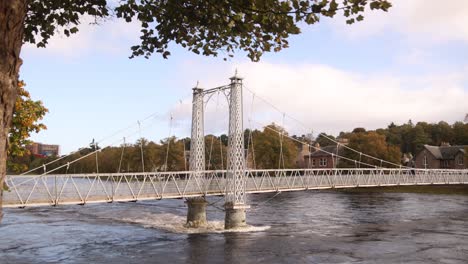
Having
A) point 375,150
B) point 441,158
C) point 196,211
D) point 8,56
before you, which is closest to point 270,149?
point 375,150

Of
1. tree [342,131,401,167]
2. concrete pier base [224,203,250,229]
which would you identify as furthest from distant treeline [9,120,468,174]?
concrete pier base [224,203,250,229]

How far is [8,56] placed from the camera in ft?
15.6

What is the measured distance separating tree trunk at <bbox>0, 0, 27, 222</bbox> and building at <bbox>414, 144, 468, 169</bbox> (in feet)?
331

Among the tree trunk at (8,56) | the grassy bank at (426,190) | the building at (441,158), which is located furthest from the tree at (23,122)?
the building at (441,158)

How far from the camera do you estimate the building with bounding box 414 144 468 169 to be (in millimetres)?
96562

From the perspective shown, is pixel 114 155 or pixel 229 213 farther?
pixel 114 155

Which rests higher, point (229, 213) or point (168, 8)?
point (168, 8)

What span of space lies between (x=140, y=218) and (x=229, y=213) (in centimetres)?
1190

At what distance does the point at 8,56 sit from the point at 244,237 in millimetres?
27010

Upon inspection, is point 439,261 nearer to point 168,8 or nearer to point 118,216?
point 168,8

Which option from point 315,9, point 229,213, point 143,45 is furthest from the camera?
point 229,213

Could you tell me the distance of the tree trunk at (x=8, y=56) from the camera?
15.4 feet

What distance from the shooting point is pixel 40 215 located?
4488 cm

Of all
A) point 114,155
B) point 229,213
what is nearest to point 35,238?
point 229,213
